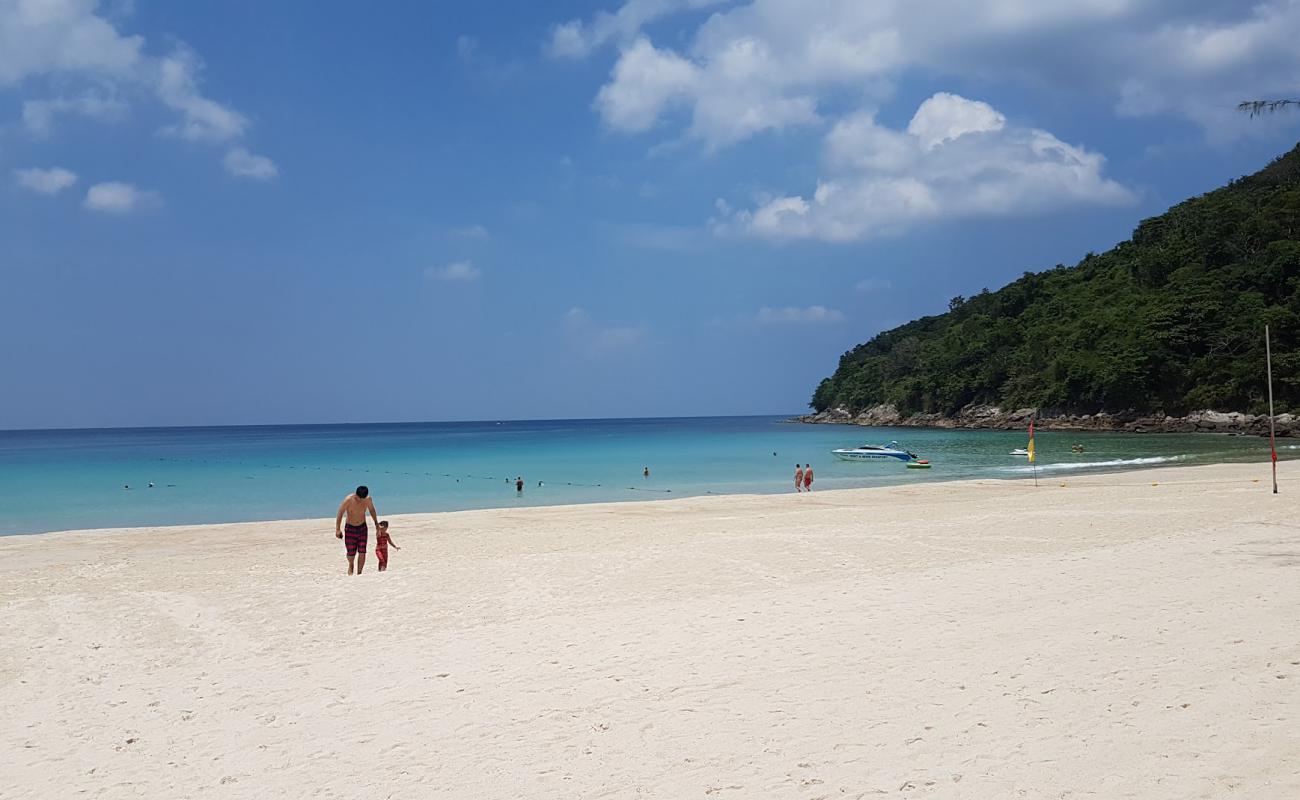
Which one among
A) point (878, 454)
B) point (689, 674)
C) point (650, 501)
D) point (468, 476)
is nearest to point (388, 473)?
point (468, 476)

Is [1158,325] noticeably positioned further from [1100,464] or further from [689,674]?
[689,674]

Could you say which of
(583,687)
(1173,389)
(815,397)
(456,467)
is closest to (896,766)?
(583,687)

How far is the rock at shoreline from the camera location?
229ft

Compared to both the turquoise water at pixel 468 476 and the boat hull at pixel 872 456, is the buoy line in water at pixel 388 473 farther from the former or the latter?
the boat hull at pixel 872 456

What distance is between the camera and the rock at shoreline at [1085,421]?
2753 inches

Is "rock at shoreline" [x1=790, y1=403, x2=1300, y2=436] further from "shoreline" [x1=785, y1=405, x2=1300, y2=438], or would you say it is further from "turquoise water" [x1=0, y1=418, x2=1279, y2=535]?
"turquoise water" [x1=0, y1=418, x2=1279, y2=535]

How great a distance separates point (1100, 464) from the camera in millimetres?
44406

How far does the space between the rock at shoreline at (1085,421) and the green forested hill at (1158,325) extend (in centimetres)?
114

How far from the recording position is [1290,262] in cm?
7519

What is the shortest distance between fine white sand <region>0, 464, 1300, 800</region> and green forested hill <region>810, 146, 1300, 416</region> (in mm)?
72885

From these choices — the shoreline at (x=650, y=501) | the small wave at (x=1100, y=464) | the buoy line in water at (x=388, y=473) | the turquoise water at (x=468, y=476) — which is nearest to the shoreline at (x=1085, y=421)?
the turquoise water at (x=468, y=476)

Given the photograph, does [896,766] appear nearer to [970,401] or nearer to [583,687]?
[583,687]

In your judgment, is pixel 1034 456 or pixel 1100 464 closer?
pixel 1034 456

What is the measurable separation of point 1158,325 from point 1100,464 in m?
45.8
